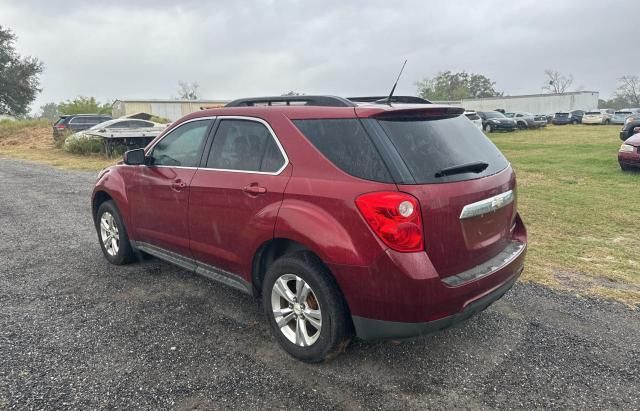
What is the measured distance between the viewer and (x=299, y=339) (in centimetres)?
294

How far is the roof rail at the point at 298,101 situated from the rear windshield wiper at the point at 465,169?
735 mm

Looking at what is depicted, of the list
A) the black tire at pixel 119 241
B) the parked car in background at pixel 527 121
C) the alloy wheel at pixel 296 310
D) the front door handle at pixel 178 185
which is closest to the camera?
the alloy wheel at pixel 296 310

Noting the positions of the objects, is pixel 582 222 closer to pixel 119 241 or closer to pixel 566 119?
pixel 119 241

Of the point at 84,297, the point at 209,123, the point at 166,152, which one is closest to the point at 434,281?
the point at 209,123

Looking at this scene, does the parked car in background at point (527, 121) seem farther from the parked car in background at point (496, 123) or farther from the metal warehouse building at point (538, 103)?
the metal warehouse building at point (538, 103)

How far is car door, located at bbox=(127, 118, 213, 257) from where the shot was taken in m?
3.70

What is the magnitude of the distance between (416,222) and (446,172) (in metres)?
0.41

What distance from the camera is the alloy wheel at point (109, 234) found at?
15.5 ft

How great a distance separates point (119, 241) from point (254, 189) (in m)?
2.31

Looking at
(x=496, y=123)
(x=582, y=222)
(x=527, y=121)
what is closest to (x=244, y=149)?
(x=582, y=222)

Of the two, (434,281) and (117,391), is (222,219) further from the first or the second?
(434,281)

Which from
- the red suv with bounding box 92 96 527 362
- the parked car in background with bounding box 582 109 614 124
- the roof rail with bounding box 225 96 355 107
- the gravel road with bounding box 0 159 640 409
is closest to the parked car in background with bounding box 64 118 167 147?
the gravel road with bounding box 0 159 640 409

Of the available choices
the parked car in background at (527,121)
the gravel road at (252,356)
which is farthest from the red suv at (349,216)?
the parked car in background at (527,121)

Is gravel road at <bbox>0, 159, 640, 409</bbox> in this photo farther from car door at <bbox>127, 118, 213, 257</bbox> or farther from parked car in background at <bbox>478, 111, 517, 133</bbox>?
parked car in background at <bbox>478, 111, 517, 133</bbox>
